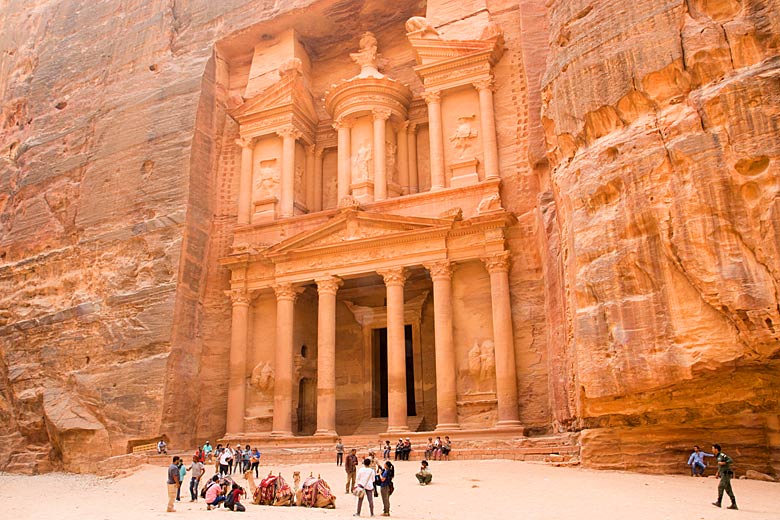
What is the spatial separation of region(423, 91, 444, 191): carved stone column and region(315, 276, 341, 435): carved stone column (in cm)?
471

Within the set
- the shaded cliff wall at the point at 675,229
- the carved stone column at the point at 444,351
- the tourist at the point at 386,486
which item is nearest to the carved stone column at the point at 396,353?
the carved stone column at the point at 444,351

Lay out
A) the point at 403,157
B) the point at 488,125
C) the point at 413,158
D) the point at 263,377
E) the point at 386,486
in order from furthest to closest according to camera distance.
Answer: the point at 413,158
the point at 403,157
the point at 263,377
the point at 488,125
the point at 386,486

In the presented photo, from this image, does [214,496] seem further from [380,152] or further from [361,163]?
[361,163]

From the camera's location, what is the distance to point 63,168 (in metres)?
27.0

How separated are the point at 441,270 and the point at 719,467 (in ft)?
38.6

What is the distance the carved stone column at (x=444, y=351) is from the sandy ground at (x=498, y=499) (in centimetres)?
365

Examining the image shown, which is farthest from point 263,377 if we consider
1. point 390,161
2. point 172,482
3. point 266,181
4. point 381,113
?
point 172,482

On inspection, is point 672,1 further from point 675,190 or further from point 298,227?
point 298,227

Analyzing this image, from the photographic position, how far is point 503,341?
19.9 metres

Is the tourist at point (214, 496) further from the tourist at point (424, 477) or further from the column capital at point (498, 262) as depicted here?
the column capital at point (498, 262)

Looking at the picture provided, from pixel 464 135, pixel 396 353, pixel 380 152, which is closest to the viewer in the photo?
pixel 396 353

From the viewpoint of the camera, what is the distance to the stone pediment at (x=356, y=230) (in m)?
21.6

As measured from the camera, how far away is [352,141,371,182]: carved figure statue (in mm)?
24734

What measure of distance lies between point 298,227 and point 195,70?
7.73 m
